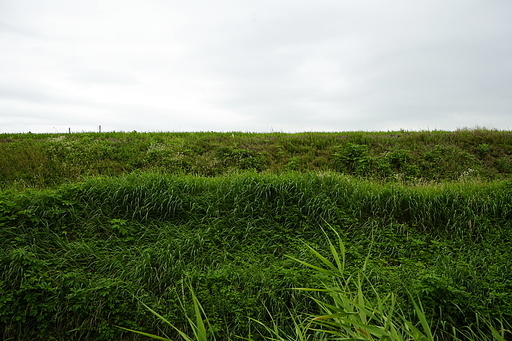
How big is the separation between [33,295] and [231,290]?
10.0ft

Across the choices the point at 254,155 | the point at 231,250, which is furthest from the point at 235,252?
the point at 254,155

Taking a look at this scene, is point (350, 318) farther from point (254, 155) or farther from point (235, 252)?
point (254, 155)

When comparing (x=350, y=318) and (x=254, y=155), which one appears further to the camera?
(x=254, y=155)

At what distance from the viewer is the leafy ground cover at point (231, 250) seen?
5305 millimetres

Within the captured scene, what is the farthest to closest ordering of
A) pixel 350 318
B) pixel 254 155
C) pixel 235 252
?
1. pixel 254 155
2. pixel 235 252
3. pixel 350 318

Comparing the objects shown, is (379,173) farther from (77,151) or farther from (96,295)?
(77,151)

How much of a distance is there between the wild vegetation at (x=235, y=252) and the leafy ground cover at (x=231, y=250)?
29 millimetres

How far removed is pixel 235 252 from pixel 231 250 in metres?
0.09

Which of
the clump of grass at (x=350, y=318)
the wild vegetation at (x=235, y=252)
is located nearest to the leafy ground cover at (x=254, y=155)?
the wild vegetation at (x=235, y=252)

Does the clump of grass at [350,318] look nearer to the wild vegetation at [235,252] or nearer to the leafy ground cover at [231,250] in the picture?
the wild vegetation at [235,252]

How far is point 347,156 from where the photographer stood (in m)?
14.1

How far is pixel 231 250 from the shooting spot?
6965 millimetres

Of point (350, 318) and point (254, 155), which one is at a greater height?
point (254, 155)

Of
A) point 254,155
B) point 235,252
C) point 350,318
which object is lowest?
point 235,252
